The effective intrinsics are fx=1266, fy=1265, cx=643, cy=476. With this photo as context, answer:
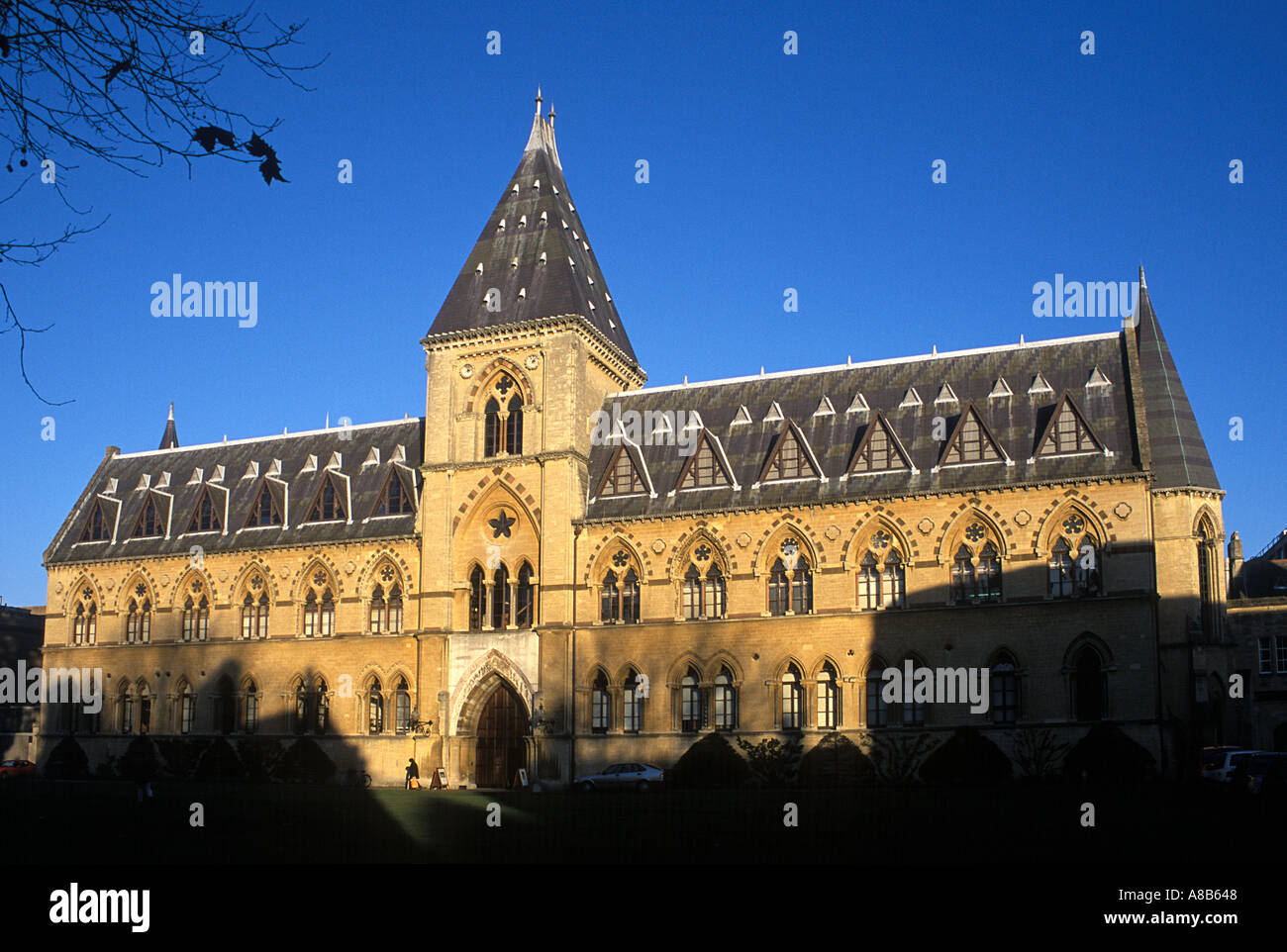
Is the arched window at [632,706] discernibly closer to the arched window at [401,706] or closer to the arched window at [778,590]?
the arched window at [778,590]

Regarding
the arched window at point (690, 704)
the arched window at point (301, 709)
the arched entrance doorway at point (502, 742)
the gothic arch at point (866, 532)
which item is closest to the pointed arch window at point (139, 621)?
the arched window at point (301, 709)

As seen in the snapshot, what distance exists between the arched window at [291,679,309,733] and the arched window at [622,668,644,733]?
1403cm

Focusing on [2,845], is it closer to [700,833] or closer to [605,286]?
[700,833]

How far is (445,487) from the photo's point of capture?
49750 mm

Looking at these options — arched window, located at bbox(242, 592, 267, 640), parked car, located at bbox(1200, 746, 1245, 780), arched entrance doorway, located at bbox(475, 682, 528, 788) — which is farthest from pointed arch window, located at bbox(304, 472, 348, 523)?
parked car, located at bbox(1200, 746, 1245, 780)

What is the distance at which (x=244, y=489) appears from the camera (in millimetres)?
56812

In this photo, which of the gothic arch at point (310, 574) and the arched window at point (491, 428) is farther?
the gothic arch at point (310, 574)

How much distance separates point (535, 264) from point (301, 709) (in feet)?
67.2

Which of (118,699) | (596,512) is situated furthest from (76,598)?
(596,512)

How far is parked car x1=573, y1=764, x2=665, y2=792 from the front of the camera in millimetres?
42500

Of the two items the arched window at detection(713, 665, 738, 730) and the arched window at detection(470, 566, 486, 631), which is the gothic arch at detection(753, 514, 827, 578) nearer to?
the arched window at detection(713, 665, 738, 730)

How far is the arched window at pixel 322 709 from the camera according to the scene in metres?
50.9

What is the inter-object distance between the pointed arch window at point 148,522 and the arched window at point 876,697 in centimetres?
3308
